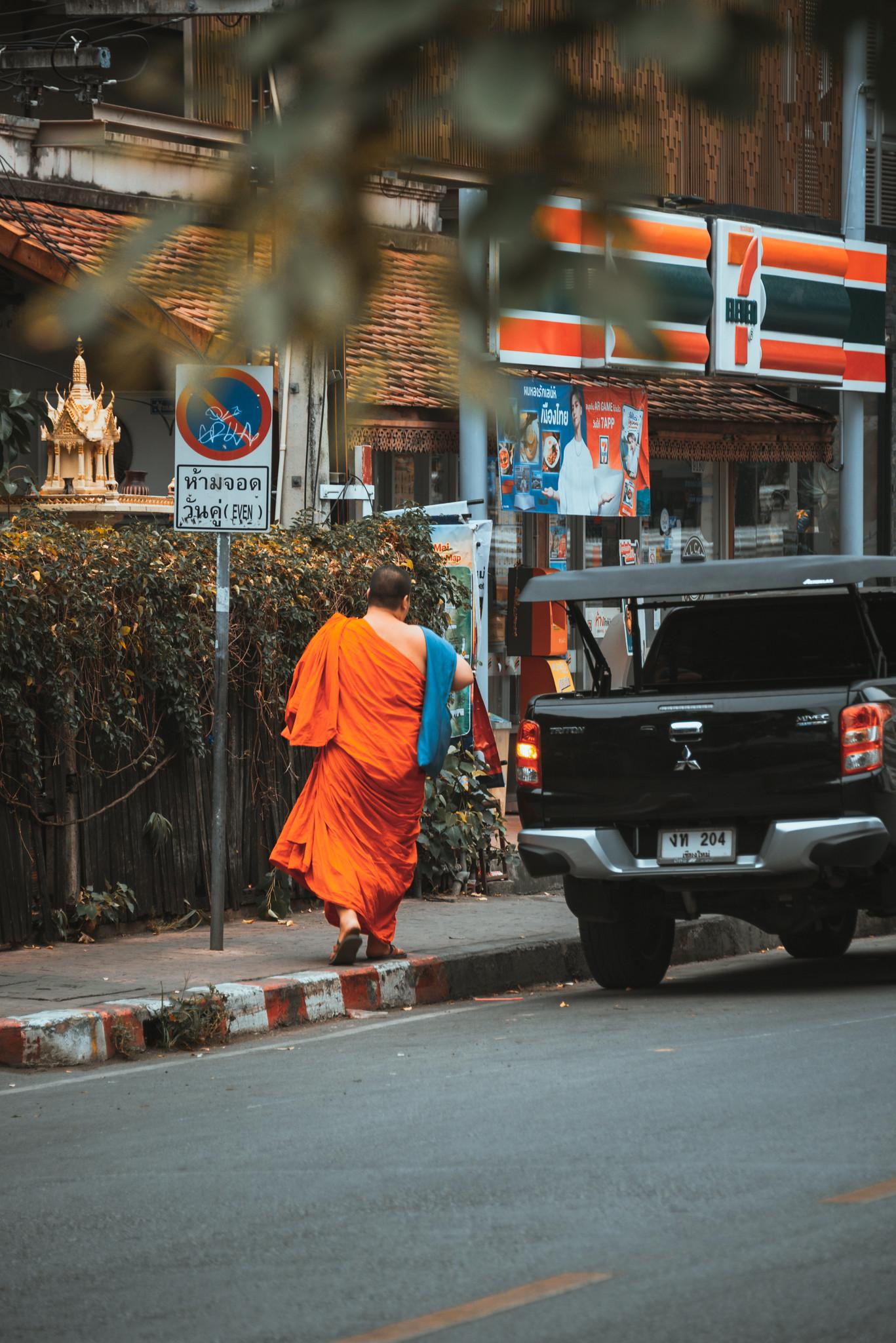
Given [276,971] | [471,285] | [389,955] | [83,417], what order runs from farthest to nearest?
1. [83,417]
2. [389,955]
3. [276,971]
4. [471,285]

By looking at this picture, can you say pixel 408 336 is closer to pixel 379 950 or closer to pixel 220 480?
pixel 220 480

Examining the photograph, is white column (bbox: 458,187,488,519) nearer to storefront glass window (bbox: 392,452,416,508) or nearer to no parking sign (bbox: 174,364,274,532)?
no parking sign (bbox: 174,364,274,532)

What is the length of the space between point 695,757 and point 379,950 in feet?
6.45

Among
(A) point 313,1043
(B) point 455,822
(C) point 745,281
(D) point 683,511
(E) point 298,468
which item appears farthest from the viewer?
(D) point 683,511

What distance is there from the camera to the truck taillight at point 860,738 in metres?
8.64

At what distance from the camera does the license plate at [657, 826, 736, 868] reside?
8875mm

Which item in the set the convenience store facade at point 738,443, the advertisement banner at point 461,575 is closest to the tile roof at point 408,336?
the convenience store facade at point 738,443

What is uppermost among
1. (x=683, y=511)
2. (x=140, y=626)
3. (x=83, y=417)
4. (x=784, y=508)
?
(x=83, y=417)

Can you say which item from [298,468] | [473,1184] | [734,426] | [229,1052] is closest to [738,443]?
[734,426]

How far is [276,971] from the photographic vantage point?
9.47 metres

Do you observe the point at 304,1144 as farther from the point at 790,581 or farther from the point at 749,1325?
the point at 790,581

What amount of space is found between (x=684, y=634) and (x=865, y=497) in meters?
13.6

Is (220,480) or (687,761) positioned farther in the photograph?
(220,480)

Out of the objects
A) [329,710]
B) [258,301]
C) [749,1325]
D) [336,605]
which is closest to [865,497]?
[336,605]
